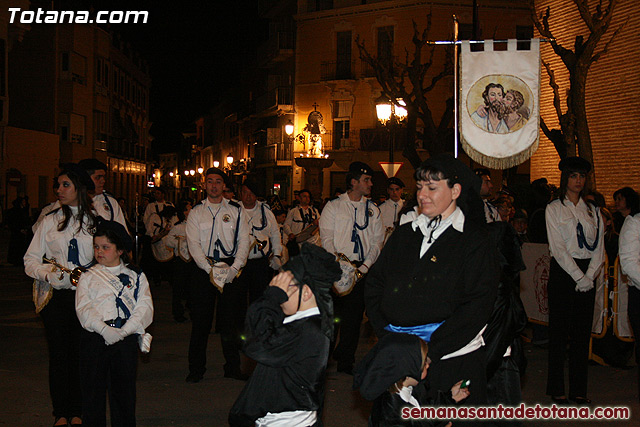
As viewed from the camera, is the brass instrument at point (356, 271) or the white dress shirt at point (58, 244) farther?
the brass instrument at point (356, 271)

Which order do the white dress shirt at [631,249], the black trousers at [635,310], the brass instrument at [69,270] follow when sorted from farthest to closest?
the black trousers at [635,310] < the white dress shirt at [631,249] < the brass instrument at [69,270]

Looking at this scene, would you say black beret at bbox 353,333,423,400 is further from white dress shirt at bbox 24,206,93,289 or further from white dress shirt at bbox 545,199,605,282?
white dress shirt at bbox 545,199,605,282

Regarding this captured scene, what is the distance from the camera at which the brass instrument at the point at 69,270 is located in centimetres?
588

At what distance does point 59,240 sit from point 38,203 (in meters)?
35.8

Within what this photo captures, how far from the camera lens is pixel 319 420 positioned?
4258 mm

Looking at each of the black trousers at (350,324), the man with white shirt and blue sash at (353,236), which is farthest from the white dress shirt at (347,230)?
the black trousers at (350,324)

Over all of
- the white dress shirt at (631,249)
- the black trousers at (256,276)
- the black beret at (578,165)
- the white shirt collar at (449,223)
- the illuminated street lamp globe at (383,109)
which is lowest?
the black trousers at (256,276)

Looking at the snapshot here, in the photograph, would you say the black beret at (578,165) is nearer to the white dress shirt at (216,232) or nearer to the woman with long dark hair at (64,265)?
the white dress shirt at (216,232)

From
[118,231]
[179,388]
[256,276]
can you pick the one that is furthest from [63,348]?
[256,276]

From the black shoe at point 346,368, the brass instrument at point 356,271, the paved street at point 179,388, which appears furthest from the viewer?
the brass instrument at point 356,271

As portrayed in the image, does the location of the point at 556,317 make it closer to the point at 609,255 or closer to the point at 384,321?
the point at 609,255

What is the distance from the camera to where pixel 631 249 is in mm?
6133

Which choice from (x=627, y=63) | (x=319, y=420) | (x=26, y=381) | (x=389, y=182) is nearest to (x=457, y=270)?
(x=319, y=420)

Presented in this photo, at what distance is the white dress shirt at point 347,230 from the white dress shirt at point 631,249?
10.4ft
